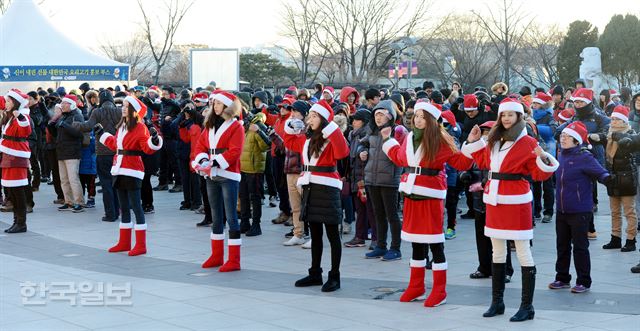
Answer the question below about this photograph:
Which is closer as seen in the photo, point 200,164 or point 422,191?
point 422,191

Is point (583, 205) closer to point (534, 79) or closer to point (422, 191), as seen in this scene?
point (422, 191)

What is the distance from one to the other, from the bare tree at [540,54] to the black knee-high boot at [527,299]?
126 ft

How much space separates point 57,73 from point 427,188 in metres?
22.9

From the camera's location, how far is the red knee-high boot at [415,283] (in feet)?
29.7

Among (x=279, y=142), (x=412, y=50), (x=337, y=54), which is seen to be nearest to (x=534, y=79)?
(x=412, y=50)

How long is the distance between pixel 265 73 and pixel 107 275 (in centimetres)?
3884

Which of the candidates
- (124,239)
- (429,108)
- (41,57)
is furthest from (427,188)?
(41,57)

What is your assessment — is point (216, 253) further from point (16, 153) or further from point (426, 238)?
point (16, 153)

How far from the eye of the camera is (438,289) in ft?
29.1

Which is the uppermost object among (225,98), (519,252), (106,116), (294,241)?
(225,98)

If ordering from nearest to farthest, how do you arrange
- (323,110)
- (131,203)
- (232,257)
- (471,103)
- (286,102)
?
(323,110), (232,257), (131,203), (471,103), (286,102)

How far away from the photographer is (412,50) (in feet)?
159

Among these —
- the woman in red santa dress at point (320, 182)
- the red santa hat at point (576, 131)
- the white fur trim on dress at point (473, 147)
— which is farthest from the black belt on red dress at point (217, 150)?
the red santa hat at point (576, 131)

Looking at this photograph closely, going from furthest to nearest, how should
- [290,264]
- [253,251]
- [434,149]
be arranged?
[253,251] → [290,264] → [434,149]
